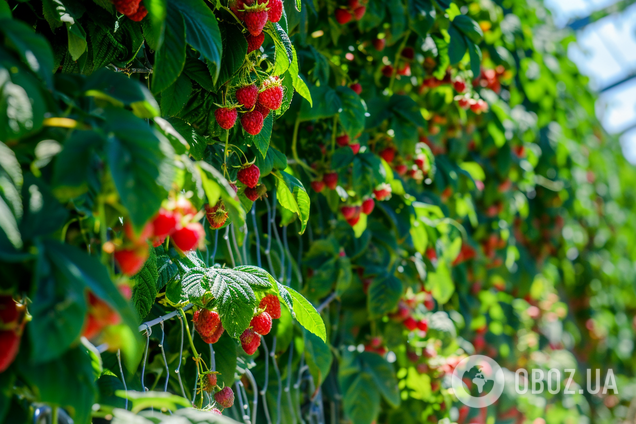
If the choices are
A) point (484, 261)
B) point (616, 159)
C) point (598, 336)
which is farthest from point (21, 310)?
point (616, 159)

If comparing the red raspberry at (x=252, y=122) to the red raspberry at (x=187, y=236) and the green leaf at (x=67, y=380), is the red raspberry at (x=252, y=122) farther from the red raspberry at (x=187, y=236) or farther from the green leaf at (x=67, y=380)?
the green leaf at (x=67, y=380)

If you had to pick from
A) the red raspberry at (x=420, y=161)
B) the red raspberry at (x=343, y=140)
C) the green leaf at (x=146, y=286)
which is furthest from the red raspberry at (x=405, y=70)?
the green leaf at (x=146, y=286)

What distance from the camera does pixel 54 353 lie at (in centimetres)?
44

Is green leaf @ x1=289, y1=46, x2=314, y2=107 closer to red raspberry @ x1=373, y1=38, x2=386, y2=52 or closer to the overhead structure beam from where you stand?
red raspberry @ x1=373, y1=38, x2=386, y2=52

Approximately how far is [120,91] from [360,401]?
1.17 metres

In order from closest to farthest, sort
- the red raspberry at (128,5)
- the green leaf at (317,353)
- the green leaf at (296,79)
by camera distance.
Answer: the red raspberry at (128,5) → the green leaf at (296,79) → the green leaf at (317,353)

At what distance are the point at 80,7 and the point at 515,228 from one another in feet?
8.04

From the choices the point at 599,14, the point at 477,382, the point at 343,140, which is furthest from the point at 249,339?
the point at 599,14

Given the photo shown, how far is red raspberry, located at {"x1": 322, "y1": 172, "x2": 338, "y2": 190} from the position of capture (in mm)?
1391

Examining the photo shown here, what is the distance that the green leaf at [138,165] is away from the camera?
472 millimetres

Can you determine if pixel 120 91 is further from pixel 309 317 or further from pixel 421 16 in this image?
pixel 421 16

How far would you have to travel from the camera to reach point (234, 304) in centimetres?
84

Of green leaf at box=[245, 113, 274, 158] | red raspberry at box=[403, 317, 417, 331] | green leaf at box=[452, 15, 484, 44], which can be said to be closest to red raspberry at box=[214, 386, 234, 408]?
green leaf at box=[245, 113, 274, 158]

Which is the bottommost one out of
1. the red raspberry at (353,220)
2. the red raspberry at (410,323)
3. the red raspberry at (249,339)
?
the red raspberry at (410,323)
